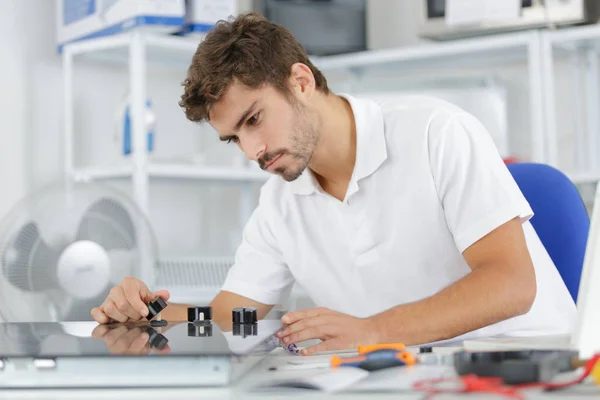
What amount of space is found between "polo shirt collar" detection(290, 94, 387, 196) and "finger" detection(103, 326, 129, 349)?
21.6 inches

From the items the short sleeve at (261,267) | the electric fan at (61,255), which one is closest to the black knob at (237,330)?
the short sleeve at (261,267)

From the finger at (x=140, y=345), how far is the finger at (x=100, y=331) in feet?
0.15

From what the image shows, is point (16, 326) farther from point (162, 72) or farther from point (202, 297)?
point (162, 72)

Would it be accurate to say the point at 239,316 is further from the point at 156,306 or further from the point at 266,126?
the point at 266,126

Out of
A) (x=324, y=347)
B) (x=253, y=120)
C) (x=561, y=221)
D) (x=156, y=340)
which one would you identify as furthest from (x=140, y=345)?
(x=561, y=221)

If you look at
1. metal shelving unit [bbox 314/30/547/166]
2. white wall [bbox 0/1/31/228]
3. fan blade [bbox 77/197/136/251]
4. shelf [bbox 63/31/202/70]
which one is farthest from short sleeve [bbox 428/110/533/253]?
Answer: white wall [bbox 0/1/31/228]

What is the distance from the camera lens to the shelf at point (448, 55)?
250cm

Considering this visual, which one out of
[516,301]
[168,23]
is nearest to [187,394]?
[516,301]

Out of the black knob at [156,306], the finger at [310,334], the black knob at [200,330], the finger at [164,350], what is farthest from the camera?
the black knob at [156,306]

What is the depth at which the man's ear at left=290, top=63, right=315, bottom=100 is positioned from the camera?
1470mm

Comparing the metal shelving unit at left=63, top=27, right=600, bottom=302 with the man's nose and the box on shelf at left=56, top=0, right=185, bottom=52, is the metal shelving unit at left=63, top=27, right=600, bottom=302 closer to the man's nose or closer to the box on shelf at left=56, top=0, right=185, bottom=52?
the box on shelf at left=56, top=0, right=185, bottom=52

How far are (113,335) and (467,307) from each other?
1.62 ft

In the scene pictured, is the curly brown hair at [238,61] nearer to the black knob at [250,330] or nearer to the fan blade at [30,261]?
the black knob at [250,330]

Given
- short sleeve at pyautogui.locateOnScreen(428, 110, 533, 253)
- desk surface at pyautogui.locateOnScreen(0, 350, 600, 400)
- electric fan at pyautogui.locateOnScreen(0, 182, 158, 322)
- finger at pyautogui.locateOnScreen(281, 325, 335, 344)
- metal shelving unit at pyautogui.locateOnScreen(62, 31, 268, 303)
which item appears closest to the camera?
desk surface at pyautogui.locateOnScreen(0, 350, 600, 400)
